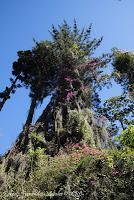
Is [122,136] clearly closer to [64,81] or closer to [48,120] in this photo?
[48,120]

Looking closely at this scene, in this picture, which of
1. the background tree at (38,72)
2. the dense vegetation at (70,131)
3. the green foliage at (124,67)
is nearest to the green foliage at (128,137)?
the dense vegetation at (70,131)

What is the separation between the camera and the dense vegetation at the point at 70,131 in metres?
12.4

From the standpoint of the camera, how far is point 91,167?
1271 cm

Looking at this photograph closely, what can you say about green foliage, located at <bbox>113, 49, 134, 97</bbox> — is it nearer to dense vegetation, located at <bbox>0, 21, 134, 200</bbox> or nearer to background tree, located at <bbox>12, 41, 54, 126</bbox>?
dense vegetation, located at <bbox>0, 21, 134, 200</bbox>

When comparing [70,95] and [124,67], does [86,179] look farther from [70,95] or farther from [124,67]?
[124,67]

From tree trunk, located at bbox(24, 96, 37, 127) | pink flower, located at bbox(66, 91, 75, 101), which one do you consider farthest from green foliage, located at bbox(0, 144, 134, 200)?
tree trunk, located at bbox(24, 96, 37, 127)

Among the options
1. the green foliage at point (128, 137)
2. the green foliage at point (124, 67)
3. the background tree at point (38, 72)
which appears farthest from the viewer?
the green foliage at point (124, 67)

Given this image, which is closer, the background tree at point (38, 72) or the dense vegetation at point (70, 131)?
the dense vegetation at point (70, 131)

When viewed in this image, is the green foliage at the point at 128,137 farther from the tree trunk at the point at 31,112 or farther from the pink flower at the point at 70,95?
the tree trunk at the point at 31,112

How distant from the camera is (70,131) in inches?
693

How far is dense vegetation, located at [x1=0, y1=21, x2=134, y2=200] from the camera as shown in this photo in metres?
12.4

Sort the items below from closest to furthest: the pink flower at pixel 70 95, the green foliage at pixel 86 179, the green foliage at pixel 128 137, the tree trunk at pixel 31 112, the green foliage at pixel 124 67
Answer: the green foliage at pixel 86 179 → the green foliage at pixel 128 137 → the pink flower at pixel 70 95 → the tree trunk at pixel 31 112 → the green foliage at pixel 124 67

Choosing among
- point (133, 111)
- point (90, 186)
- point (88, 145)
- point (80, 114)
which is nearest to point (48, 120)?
point (80, 114)

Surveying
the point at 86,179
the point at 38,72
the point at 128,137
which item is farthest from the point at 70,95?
the point at 86,179
